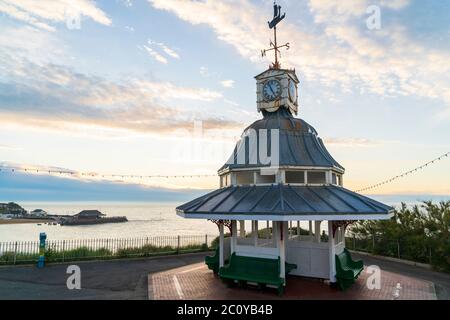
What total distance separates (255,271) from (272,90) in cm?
834

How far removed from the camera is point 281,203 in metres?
9.88

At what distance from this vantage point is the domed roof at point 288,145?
11.8m

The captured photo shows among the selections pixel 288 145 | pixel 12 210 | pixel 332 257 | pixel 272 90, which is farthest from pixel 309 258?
pixel 12 210

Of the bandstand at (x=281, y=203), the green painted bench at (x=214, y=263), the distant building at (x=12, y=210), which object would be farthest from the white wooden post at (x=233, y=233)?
the distant building at (x=12, y=210)

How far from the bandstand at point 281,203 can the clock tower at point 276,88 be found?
48 millimetres

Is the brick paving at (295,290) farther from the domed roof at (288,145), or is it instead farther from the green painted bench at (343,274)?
the domed roof at (288,145)

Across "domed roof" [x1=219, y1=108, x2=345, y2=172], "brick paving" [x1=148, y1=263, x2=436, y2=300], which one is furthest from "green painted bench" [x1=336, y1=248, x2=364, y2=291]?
"domed roof" [x1=219, y1=108, x2=345, y2=172]

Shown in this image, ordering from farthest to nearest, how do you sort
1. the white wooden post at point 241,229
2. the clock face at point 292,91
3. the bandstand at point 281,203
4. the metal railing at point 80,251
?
the metal railing at point 80,251, the clock face at point 292,91, the white wooden post at point 241,229, the bandstand at point 281,203

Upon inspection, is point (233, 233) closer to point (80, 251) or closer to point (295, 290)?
point (295, 290)

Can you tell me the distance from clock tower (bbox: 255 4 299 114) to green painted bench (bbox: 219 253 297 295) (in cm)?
706

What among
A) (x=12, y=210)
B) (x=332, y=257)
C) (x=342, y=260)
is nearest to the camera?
(x=332, y=257)

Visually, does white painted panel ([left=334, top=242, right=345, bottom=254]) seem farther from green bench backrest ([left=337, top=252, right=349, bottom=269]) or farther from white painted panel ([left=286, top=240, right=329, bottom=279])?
white painted panel ([left=286, top=240, right=329, bottom=279])
